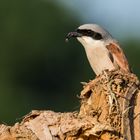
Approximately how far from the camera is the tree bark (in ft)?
21.1

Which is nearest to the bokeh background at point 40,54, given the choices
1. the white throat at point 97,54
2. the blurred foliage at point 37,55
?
the blurred foliage at point 37,55

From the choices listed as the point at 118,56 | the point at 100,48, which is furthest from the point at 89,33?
the point at 118,56

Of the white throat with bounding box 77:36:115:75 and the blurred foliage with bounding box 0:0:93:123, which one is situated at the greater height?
the white throat with bounding box 77:36:115:75

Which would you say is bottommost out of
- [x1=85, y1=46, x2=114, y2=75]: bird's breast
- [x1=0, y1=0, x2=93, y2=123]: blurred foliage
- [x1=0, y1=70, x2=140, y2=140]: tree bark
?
[x1=0, y1=0, x2=93, y2=123]: blurred foliage

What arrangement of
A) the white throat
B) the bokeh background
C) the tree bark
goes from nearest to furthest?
the tree bark, the white throat, the bokeh background

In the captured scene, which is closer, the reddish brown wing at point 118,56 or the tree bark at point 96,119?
the tree bark at point 96,119

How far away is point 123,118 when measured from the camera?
6.54 meters

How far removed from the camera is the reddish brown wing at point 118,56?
29.9ft

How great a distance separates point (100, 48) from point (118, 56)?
22cm

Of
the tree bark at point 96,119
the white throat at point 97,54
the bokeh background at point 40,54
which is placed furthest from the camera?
the bokeh background at point 40,54

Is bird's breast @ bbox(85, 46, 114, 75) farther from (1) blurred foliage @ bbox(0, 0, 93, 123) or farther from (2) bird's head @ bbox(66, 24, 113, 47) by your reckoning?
(1) blurred foliage @ bbox(0, 0, 93, 123)

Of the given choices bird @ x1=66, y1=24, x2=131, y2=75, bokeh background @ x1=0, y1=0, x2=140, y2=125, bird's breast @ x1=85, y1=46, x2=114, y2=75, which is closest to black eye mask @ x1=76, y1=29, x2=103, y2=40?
bird @ x1=66, y1=24, x2=131, y2=75

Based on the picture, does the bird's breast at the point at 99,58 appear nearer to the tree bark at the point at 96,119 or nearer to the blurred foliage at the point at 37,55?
the tree bark at the point at 96,119

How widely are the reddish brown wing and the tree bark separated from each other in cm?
228
